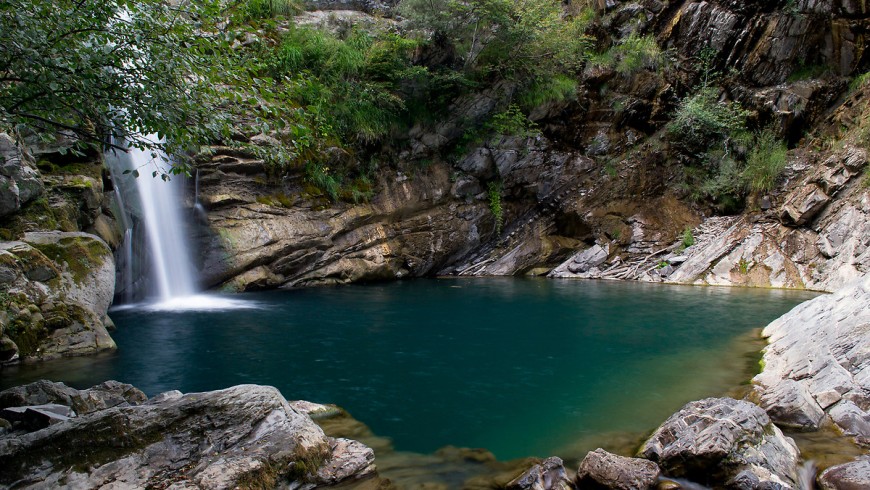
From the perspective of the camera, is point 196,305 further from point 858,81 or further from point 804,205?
point 858,81

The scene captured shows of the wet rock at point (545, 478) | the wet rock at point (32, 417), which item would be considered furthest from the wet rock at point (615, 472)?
the wet rock at point (32, 417)

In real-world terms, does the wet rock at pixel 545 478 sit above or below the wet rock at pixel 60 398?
below

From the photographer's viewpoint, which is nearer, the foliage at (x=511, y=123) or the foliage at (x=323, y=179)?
the foliage at (x=323, y=179)

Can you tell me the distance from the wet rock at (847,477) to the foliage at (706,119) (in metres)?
20.6

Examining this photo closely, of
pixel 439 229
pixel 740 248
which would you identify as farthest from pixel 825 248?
pixel 439 229

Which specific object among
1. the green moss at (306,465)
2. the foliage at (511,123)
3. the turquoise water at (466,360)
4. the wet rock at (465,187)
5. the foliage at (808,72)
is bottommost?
the turquoise water at (466,360)

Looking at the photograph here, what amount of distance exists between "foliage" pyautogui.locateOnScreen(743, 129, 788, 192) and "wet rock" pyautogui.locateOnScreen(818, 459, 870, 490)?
1801 centimetres

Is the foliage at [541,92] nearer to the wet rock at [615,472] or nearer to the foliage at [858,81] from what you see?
the foliage at [858,81]

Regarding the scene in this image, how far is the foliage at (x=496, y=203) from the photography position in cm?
2245

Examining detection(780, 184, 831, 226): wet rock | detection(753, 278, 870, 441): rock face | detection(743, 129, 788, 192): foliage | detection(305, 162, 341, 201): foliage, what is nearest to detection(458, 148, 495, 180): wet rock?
detection(305, 162, 341, 201): foliage

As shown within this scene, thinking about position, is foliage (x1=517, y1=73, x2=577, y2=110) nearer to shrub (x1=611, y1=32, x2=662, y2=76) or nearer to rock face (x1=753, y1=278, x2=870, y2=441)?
shrub (x1=611, y1=32, x2=662, y2=76)

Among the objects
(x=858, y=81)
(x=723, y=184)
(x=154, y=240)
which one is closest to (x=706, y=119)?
(x=723, y=184)

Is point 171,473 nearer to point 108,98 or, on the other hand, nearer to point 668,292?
point 108,98

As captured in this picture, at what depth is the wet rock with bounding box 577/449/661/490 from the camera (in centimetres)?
444
